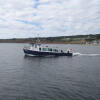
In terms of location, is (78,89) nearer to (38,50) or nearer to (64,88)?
(64,88)

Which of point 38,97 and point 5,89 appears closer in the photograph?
point 38,97

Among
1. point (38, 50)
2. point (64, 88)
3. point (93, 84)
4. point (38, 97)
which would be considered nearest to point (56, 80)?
point (64, 88)

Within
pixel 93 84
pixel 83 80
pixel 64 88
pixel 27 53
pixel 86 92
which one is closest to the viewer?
pixel 86 92

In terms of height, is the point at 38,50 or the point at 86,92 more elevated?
the point at 38,50

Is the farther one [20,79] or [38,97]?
[20,79]

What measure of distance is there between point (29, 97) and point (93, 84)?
362 inches

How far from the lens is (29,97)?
1630 cm

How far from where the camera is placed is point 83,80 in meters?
22.7

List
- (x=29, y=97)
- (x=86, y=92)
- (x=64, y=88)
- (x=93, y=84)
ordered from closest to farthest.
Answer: (x=29, y=97), (x=86, y=92), (x=64, y=88), (x=93, y=84)

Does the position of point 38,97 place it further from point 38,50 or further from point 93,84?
point 38,50

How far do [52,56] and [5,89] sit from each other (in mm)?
38098

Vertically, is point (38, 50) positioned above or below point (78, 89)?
above

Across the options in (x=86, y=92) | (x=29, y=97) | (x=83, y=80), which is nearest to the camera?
(x=29, y=97)

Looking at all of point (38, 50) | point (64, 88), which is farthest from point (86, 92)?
point (38, 50)
